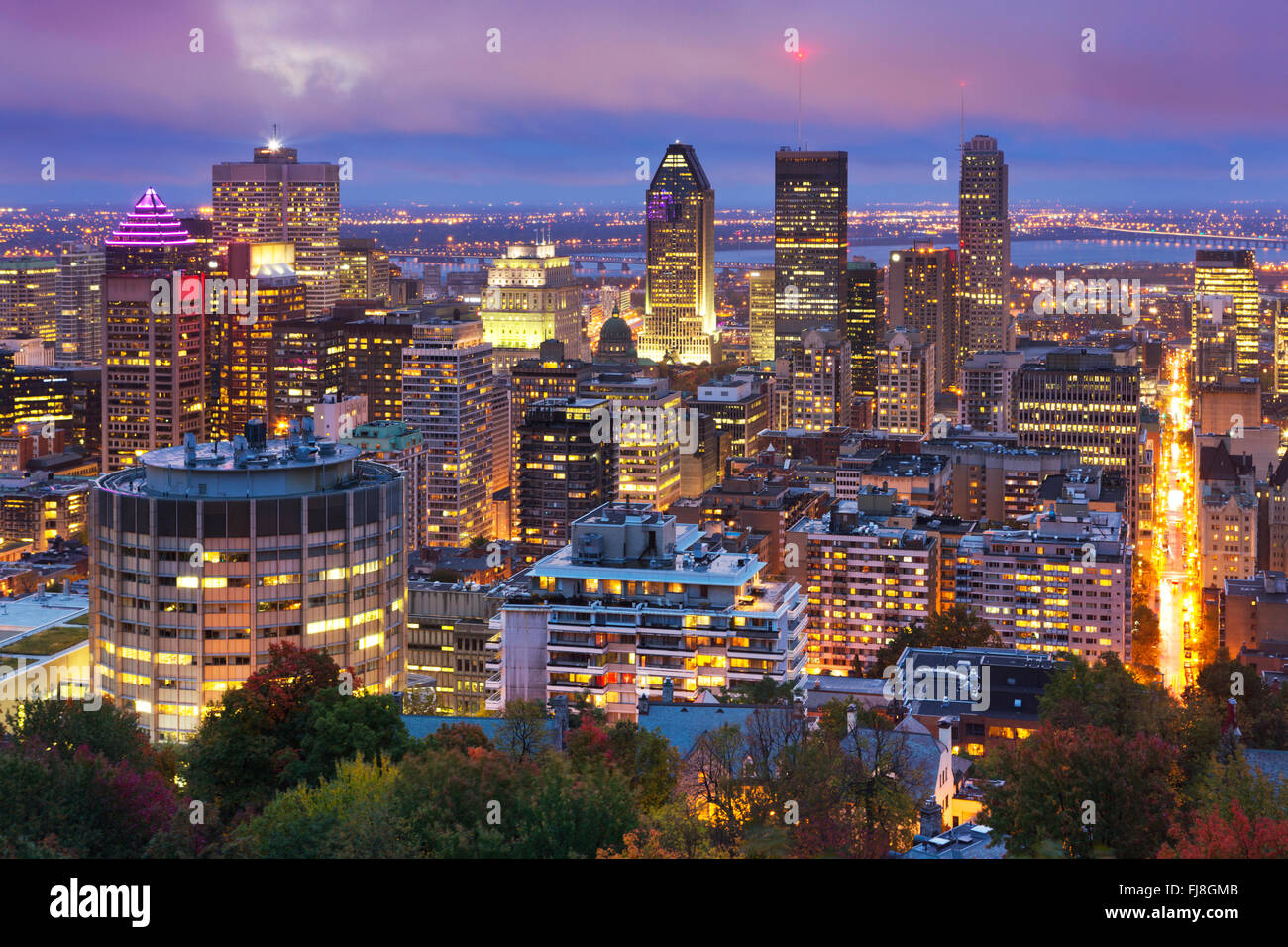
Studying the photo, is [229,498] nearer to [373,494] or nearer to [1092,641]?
[373,494]

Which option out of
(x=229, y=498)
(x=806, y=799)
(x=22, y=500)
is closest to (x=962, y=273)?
(x=22, y=500)

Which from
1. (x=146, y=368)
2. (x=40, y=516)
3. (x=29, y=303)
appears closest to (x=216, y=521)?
(x=40, y=516)

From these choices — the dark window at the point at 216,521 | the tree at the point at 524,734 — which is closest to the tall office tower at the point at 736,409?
the dark window at the point at 216,521

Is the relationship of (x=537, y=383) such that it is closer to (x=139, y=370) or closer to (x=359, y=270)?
(x=139, y=370)

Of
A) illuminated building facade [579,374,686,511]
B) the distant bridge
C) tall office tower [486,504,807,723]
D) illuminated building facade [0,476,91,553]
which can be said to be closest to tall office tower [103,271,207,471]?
illuminated building facade [0,476,91,553]
